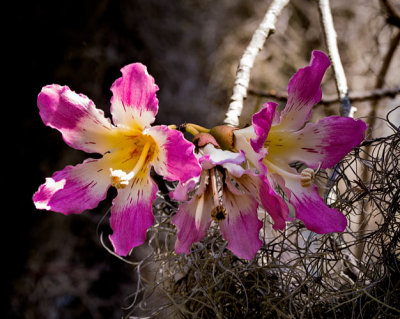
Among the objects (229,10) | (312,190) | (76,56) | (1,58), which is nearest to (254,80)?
(229,10)

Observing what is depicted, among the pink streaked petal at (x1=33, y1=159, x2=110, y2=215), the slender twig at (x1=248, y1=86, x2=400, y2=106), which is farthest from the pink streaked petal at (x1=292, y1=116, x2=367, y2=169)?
the slender twig at (x1=248, y1=86, x2=400, y2=106)

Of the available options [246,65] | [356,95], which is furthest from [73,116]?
[356,95]

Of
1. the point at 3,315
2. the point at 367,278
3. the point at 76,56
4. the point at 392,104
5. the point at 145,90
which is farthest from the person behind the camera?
the point at 392,104

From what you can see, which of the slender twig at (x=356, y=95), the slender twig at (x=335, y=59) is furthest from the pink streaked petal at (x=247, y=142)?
the slender twig at (x=356, y=95)

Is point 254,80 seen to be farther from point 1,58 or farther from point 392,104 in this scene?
point 1,58

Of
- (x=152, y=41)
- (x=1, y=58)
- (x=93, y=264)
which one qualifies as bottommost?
(x=93, y=264)
